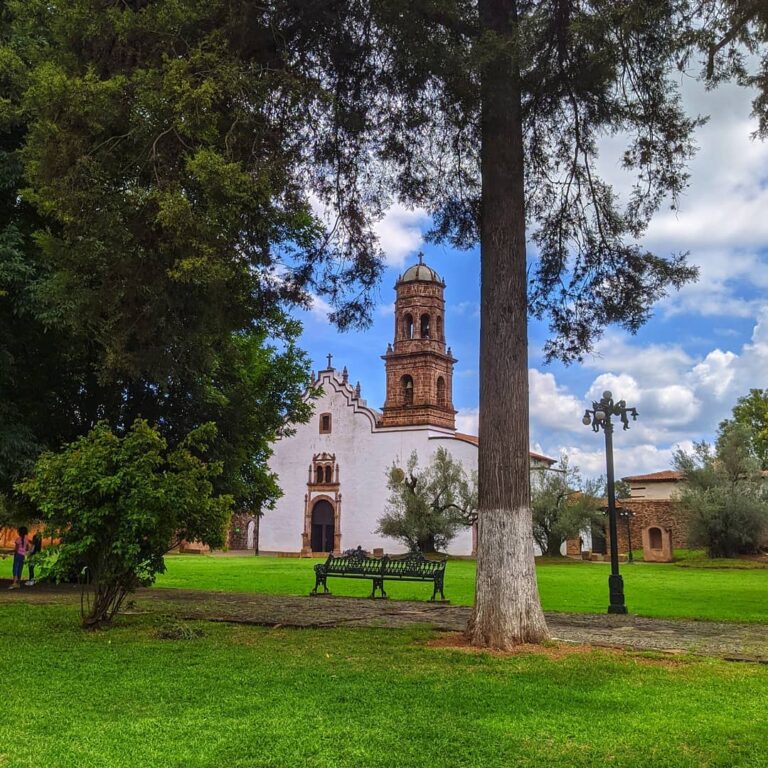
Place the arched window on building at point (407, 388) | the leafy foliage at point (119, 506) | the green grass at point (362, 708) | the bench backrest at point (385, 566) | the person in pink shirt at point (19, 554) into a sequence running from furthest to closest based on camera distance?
the arched window on building at point (407, 388)
the person in pink shirt at point (19, 554)
the bench backrest at point (385, 566)
the leafy foliage at point (119, 506)
the green grass at point (362, 708)

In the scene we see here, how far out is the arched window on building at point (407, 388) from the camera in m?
47.2

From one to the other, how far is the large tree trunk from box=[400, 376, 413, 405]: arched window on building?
38.8m

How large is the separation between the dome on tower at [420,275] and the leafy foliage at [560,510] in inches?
613

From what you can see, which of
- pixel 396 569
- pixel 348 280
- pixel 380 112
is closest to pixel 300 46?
pixel 380 112

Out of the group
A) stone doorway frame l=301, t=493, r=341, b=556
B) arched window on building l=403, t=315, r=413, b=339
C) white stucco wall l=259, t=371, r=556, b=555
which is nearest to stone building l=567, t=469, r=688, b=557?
white stucco wall l=259, t=371, r=556, b=555

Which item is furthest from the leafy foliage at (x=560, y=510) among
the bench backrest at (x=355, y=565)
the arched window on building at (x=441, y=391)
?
the bench backrest at (x=355, y=565)

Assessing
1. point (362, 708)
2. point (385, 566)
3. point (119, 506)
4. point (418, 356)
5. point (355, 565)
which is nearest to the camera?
point (362, 708)

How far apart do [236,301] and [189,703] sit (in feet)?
16.2

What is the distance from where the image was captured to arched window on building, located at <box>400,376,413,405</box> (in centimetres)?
4725

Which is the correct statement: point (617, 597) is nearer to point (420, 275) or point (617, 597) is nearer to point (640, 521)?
point (640, 521)

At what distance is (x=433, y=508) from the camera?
3797 cm

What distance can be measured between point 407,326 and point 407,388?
3969mm

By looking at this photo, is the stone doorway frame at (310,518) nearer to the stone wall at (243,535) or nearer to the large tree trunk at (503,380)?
the stone wall at (243,535)

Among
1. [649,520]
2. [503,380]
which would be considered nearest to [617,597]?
[503,380]
